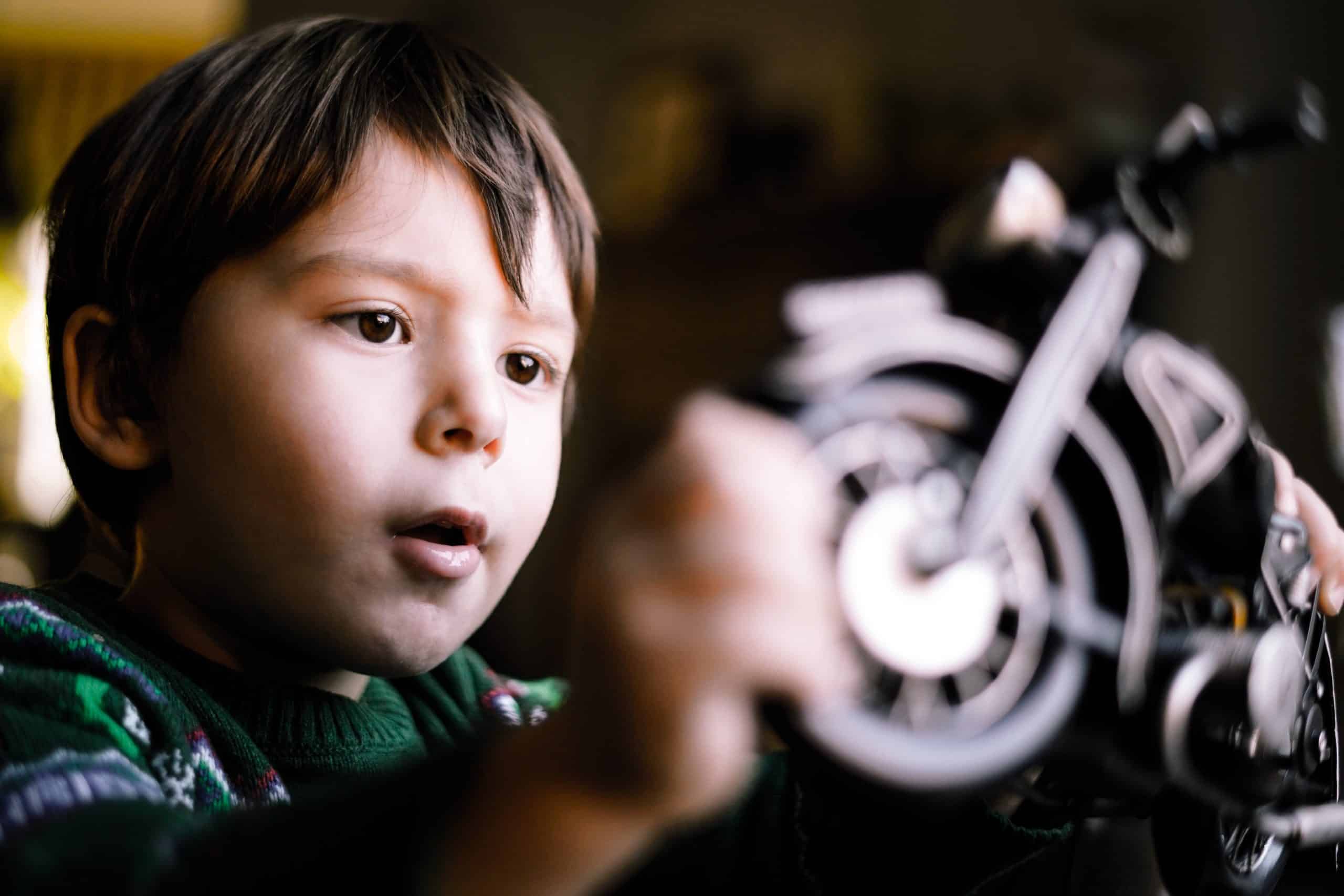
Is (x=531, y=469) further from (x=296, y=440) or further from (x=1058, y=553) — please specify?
(x=1058, y=553)

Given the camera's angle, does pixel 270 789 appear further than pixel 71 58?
No

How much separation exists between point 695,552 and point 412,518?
19cm

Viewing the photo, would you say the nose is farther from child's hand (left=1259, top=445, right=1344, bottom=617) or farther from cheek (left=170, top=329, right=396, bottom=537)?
child's hand (left=1259, top=445, right=1344, bottom=617)

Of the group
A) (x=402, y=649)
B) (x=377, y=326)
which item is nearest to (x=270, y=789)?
(x=402, y=649)

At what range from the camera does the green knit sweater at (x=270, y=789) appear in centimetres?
24

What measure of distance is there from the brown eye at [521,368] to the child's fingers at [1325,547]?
28 cm

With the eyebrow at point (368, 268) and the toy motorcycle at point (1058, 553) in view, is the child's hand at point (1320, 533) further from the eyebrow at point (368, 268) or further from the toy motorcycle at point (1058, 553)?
the eyebrow at point (368, 268)

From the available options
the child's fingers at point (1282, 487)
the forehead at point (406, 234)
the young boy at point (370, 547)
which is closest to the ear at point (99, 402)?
the young boy at point (370, 547)

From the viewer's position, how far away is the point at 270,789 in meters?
0.39

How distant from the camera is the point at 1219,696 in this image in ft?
0.99

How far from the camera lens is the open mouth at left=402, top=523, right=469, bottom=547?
0.39 m

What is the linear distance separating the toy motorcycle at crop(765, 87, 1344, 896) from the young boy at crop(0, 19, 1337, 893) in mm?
30

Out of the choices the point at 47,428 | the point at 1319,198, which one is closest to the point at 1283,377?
the point at 1319,198

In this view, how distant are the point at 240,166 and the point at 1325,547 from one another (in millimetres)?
409
